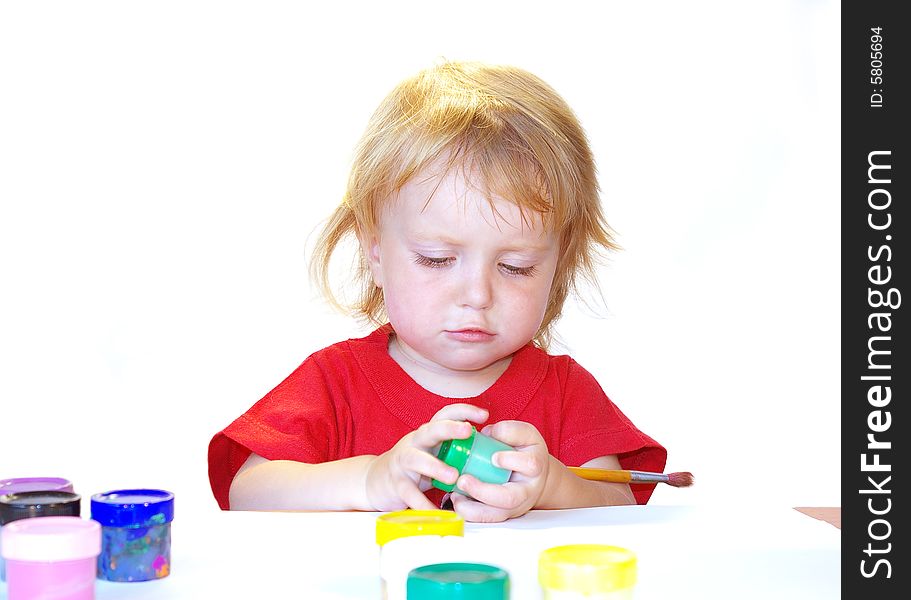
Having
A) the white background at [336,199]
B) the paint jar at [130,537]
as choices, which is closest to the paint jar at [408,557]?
the paint jar at [130,537]

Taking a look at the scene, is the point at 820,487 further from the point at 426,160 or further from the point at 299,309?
the point at 426,160

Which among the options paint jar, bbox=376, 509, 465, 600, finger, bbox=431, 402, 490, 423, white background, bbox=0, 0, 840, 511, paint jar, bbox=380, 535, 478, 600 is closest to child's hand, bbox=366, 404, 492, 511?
finger, bbox=431, 402, 490, 423

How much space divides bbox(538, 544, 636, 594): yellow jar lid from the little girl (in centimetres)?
31

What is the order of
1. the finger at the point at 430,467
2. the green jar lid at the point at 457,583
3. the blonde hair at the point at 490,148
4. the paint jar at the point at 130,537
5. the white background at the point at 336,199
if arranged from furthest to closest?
the white background at the point at 336,199 < the blonde hair at the point at 490,148 < the finger at the point at 430,467 < the paint jar at the point at 130,537 < the green jar lid at the point at 457,583

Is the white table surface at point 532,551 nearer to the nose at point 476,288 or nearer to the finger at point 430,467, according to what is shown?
the finger at point 430,467

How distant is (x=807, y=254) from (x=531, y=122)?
102cm

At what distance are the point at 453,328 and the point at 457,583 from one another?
542mm

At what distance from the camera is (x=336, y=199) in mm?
1931

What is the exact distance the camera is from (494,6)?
1977mm

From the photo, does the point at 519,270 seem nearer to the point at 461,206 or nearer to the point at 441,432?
the point at 461,206

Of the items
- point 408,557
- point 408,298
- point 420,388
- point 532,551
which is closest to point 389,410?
point 420,388

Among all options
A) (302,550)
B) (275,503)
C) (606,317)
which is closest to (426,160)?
(275,503)

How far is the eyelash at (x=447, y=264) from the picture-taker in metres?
1.10

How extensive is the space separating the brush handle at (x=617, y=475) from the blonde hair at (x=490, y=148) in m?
0.24
